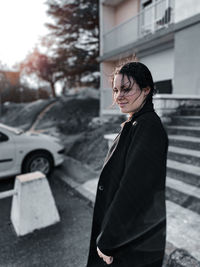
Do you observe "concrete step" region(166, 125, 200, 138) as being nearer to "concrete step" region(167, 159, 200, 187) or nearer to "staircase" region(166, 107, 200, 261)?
"staircase" region(166, 107, 200, 261)

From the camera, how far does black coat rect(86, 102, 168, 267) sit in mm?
1056

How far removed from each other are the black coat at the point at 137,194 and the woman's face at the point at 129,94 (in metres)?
0.05

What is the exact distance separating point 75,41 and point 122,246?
16.7 meters

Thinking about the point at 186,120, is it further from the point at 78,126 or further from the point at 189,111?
the point at 78,126

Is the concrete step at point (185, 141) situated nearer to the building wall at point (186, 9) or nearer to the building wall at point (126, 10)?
the building wall at point (186, 9)

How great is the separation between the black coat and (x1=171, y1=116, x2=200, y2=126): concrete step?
166 inches

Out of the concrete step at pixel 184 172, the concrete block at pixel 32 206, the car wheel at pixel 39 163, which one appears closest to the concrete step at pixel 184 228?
the concrete step at pixel 184 172

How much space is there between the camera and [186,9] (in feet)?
20.8

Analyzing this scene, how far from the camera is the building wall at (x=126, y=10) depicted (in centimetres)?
1008

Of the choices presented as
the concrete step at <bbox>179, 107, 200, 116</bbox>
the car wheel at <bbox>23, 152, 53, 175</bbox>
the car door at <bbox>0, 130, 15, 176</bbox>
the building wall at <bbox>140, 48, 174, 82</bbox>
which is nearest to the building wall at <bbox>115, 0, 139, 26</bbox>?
the building wall at <bbox>140, 48, 174, 82</bbox>

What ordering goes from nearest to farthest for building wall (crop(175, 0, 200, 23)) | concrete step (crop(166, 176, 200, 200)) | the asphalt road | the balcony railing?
the asphalt road → concrete step (crop(166, 176, 200, 200)) → building wall (crop(175, 0, 200, 23)) → the balcony railing

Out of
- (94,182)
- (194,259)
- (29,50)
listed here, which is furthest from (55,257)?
(29,50)

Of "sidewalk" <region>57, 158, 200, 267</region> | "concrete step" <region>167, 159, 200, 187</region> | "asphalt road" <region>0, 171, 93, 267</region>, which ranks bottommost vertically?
"asphalt road" <region>0, 171, 93, 267</region>

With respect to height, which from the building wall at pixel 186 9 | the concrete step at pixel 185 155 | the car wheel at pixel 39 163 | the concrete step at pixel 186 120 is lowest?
the car wheel at pixel 39 163
